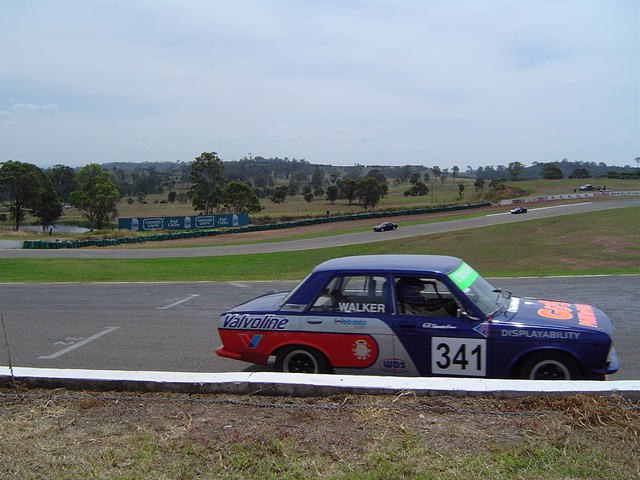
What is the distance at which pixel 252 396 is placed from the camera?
5258 millimetres

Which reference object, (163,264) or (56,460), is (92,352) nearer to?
(56,460)

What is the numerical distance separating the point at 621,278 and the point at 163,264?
80.6 ft

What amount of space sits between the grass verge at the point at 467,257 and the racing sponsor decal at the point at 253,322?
1342 cm

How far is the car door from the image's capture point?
20.6 feet

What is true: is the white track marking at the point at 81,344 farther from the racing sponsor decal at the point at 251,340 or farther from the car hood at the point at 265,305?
the racing sponsor decal at the point at 251,340

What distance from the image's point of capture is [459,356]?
20.7ft

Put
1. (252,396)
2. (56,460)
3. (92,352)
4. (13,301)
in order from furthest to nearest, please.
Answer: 1. (13,301)
2. (92,352)
3. (252,396)
4. (56,460)

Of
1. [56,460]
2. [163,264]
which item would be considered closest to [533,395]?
[56,460]

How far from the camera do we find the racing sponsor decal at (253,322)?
22.6ft

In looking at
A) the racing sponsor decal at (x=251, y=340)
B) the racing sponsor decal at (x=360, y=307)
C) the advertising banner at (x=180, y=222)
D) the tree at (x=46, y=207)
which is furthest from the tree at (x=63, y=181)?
the racing sponsor decal at (x=360, y=307)

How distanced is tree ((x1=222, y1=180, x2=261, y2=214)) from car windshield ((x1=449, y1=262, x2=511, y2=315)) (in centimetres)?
8537

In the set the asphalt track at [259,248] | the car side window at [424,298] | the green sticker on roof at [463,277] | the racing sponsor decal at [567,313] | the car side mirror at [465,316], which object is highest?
the green sticker on roof at [463,277]

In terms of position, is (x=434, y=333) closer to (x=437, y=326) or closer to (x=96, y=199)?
(x=437, y=326)

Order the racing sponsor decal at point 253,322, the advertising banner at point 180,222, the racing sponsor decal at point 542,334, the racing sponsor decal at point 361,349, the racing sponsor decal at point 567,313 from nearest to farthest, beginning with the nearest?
1. the racing sponsor decal at point 542,334
2. the racing sponsor decal at point 567,313
3. the racing sponsor decal at point 361,349
4. the racing sponsor decal at point 253,322
5. the advertising banner at point 180,222
